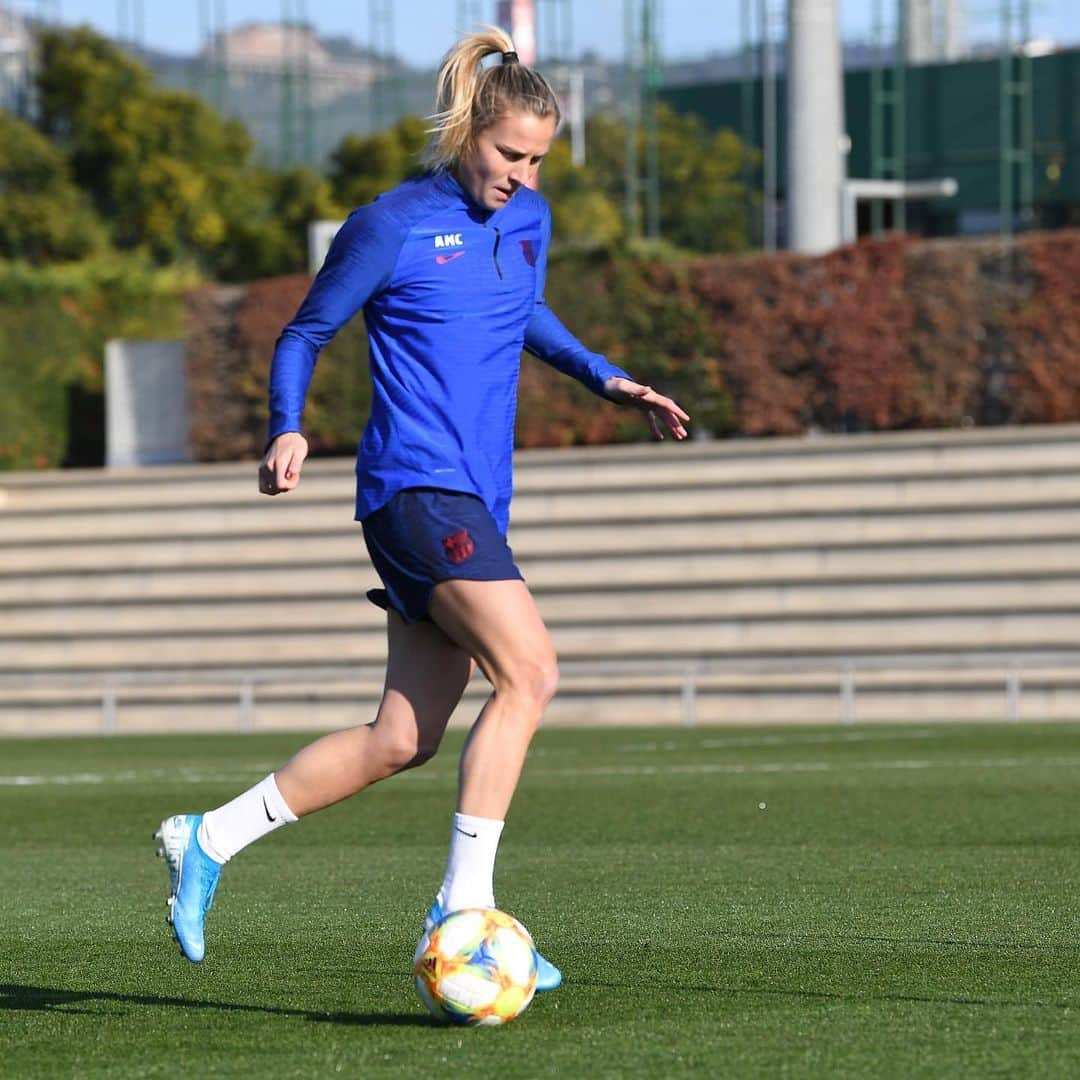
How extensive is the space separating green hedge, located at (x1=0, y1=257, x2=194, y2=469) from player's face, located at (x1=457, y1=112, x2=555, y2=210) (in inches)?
995

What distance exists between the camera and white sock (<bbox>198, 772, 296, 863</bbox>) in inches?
225

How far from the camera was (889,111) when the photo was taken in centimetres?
3928

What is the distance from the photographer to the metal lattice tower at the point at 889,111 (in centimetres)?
3744

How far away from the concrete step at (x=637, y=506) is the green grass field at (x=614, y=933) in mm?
10467

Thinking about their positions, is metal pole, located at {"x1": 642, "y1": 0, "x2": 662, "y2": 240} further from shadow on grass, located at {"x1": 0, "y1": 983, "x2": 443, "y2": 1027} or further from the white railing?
shadow on grass, located at {"x1": 0, "y1": 983, "x2": 443, "y2": 1027}

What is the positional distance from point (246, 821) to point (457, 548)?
2.96ft

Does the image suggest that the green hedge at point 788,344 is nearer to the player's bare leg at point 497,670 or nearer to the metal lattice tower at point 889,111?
the metal lattice tower at point 889,111

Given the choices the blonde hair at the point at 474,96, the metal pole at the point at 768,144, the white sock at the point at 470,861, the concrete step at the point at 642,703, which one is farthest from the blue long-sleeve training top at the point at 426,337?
the metal pole at the point at 768,144

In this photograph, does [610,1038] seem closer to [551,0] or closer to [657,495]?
[657,495]

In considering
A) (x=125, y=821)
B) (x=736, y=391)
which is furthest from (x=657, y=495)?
(x=125, y=821)

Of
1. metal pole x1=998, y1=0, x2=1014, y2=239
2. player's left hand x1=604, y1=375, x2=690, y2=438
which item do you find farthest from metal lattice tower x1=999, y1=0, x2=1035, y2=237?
player's left hand x1=604, y1=375, x2=690, y2=438

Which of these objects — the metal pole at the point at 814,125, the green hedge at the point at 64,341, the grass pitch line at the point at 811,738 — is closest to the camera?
the grass pitch line at the point at 811,738

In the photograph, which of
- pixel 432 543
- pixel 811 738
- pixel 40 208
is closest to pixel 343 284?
pixel 432 543

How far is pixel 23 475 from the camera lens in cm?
2872
